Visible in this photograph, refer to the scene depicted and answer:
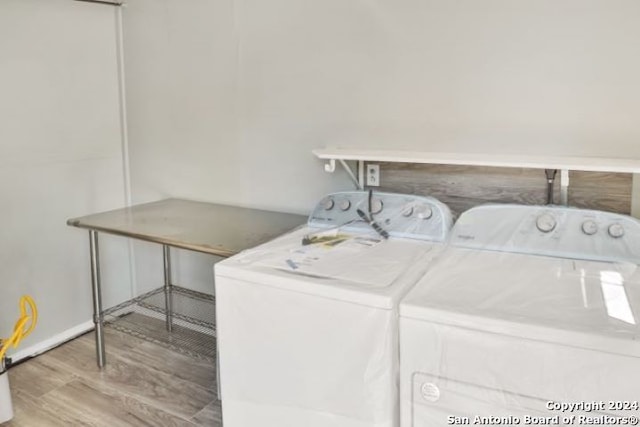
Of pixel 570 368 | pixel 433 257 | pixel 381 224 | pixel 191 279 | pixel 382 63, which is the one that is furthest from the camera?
pixel 191 279

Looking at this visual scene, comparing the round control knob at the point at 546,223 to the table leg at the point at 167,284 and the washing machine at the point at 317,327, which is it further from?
the table leg at the point at 167,284

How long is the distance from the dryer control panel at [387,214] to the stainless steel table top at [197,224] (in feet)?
0.75

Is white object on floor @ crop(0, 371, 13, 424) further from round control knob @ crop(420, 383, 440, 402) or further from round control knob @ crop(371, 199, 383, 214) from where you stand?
round control knob @ crop(420, 383, 440, 402)

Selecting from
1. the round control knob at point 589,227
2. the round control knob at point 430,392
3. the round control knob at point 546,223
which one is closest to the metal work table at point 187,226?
the round control knob at point 430,392

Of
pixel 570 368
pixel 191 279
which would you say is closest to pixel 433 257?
pixel 570 368

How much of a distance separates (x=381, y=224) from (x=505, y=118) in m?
0.62

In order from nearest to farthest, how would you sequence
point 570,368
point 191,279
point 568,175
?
point 570,368, point 568,175, point 191,279

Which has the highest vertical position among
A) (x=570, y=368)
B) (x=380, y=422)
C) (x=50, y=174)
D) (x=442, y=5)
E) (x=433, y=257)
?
(x=442, y=5)

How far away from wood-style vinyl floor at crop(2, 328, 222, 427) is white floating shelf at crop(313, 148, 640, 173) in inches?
49.1

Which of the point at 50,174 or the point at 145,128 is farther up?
the point at 145,128

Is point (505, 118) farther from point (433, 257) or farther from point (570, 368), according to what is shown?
point (570, 368)

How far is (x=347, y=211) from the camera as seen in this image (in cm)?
224

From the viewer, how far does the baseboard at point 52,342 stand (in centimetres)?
278

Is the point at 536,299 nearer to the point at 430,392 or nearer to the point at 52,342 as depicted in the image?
the point at 430,392
